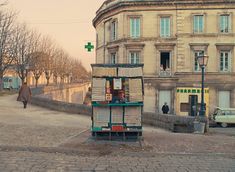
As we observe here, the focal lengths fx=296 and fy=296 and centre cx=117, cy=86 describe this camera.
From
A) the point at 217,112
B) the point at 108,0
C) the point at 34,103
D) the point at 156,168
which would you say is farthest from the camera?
the point at 108,0

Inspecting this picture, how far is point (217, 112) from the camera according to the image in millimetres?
27812

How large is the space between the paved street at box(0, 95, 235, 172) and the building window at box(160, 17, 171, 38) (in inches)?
922

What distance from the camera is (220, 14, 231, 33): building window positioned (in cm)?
3155

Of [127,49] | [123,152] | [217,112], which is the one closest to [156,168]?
[123,152]

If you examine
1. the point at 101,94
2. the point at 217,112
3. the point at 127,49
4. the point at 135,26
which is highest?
the point at 135,26

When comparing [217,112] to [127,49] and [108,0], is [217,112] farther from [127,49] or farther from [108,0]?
[108,0]

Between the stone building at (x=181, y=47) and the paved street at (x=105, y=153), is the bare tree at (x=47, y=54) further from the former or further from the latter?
the paved street at (x=105, y=153)

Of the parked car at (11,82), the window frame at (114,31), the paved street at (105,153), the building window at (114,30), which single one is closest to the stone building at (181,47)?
the window frame at (114,31)

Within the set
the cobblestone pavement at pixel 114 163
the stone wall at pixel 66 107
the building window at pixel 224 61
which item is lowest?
the cobblestone pavement at pixel 114 163

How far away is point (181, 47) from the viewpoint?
31.8m

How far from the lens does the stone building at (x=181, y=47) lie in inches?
1240

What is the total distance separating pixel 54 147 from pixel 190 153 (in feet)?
12.2

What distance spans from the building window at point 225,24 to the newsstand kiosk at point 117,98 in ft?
82.7

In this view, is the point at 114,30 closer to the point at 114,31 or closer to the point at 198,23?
the point at 114,31
